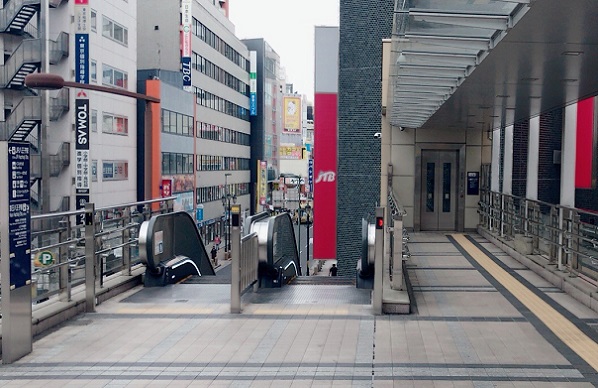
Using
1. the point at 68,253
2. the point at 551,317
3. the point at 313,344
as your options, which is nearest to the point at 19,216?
the point at 68,253

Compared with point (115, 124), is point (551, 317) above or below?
below

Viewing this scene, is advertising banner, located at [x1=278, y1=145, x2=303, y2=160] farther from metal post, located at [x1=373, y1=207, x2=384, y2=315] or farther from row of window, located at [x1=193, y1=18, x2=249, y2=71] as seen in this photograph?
metal post, located at [x1=373, y1=207, x2=384, y2=315]

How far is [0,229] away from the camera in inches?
243

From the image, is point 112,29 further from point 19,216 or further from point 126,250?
point 19,216

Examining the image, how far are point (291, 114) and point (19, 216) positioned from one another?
75399 mm

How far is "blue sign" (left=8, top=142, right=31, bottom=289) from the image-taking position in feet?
20.5

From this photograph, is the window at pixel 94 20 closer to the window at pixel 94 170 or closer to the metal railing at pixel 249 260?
the window at pixel 94 170

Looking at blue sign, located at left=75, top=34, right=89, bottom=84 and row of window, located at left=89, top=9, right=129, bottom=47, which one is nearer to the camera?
blue sign, located at left=75, top=34, right=89, bottom=84

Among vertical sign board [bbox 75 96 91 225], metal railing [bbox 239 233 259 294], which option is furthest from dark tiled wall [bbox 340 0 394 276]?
metal railing [bbox 239 233 259 294]

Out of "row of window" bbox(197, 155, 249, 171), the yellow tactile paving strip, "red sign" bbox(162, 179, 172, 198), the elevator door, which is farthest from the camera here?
"row of window" bbox(197, 155, 249, 171)

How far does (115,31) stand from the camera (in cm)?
3353

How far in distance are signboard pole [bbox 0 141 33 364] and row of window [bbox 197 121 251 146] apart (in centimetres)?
4222

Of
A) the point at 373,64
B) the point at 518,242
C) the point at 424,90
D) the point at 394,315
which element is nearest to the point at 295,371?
the point at 394,315

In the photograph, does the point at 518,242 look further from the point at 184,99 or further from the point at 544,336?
the point at 184,99
